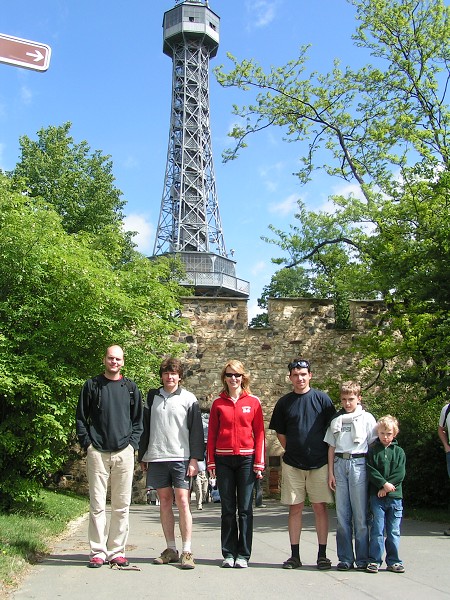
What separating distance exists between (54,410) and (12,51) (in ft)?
18.9

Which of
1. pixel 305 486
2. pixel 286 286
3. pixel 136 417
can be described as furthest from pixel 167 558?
pixel 286 286

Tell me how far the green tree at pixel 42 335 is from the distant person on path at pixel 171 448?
3027 millimetres

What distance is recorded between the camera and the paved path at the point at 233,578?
14.4ft

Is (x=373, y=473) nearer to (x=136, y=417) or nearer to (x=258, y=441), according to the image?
(x=258, y=441)

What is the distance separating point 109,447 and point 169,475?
0.58 metres

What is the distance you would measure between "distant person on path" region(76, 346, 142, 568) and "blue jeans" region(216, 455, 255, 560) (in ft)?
2.69

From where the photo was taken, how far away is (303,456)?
5484 millimetres

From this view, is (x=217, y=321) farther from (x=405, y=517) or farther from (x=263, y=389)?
(x=405, y=517)

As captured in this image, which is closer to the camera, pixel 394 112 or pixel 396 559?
pixel 396 559

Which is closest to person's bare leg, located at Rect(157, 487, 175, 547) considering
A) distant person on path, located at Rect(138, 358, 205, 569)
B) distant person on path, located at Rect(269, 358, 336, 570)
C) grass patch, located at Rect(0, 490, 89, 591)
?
distant person on path, located at Rect(138, 358, 205, 569)

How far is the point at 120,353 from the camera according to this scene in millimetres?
5711

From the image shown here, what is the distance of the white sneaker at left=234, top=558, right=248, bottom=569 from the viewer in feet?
17.5

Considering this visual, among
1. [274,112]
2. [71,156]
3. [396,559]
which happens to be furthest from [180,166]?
[396,559]

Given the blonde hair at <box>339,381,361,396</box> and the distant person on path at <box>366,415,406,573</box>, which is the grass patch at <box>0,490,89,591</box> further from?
the blonde hair at <box>339,381,361,396</box>
